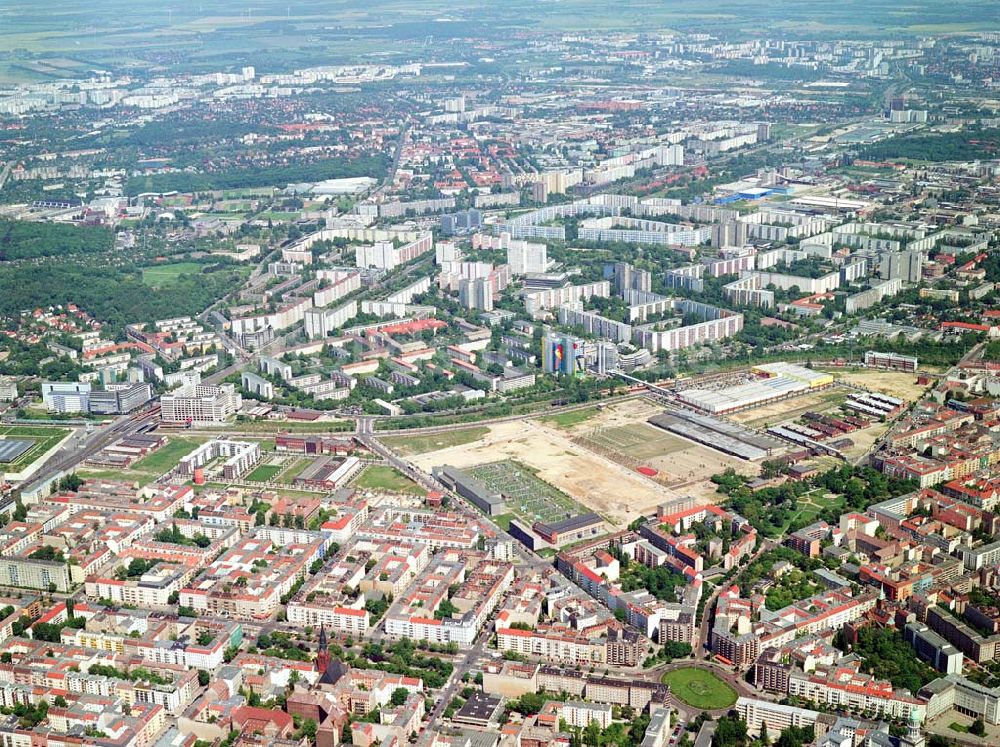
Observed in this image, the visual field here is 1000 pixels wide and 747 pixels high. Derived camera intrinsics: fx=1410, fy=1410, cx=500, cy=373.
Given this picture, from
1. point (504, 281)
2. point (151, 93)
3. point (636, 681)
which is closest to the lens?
point (636, 681)

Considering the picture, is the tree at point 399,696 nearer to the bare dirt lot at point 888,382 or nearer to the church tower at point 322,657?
the church tower at point 322,657

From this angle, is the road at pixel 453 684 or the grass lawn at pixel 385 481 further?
the grass lawn at pixel 385 481

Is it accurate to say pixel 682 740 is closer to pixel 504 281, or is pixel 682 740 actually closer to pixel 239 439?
pixel 239 439

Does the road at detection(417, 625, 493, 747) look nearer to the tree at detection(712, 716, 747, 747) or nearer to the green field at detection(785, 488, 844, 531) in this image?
the tree at detection(712, 716, 747, 747)

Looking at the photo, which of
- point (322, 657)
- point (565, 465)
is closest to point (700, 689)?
point (322, 657)

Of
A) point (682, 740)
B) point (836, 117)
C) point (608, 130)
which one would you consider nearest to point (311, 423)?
point (682, 740)

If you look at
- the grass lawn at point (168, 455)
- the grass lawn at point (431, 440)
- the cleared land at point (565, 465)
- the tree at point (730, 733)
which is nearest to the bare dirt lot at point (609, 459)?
the cleared land at point (565, 465)
